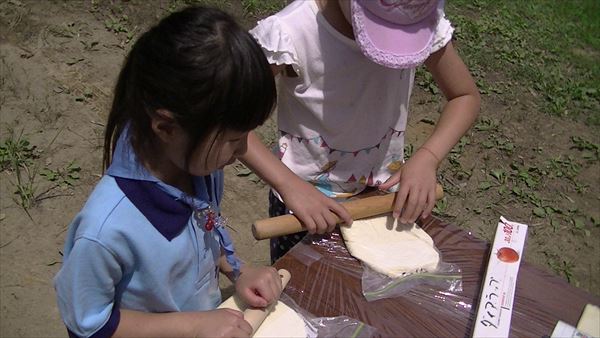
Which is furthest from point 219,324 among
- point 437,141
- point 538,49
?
point 538,49

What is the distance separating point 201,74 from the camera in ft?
2.77

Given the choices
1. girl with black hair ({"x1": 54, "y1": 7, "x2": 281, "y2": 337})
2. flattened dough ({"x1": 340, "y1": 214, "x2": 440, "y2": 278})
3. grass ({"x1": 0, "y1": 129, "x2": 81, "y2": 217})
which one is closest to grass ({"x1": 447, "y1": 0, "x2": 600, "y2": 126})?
grass ({"x1": 0, "y1": 129, "x2": 81, "y2": 217})

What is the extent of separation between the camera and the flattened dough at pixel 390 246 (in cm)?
116

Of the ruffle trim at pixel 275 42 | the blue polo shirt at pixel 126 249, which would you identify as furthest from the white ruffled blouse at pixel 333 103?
the blue polo shirt at pixel 126 249

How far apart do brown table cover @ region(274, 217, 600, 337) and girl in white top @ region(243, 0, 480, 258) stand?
2.8 inches

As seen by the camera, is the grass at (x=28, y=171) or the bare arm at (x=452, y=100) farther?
the grass at (x=28, y=171)

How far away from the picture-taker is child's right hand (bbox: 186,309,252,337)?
37.9 inches

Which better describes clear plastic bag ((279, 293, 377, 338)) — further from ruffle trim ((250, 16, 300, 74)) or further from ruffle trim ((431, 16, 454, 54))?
ruffle trim ((431, 16, 454, 54))

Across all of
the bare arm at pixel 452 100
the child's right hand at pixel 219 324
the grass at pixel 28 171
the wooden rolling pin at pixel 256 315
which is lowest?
the grass at pixel 28 171

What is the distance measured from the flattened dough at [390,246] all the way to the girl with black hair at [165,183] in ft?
0.70

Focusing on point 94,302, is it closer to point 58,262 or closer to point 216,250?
point 216,250

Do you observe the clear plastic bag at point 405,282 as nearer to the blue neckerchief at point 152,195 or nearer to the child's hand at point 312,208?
the child's hand at point 312,208

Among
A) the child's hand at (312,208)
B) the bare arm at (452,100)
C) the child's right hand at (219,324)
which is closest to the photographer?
the child's right hand at (219,324)

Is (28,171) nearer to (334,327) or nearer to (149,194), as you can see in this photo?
(149,194)
